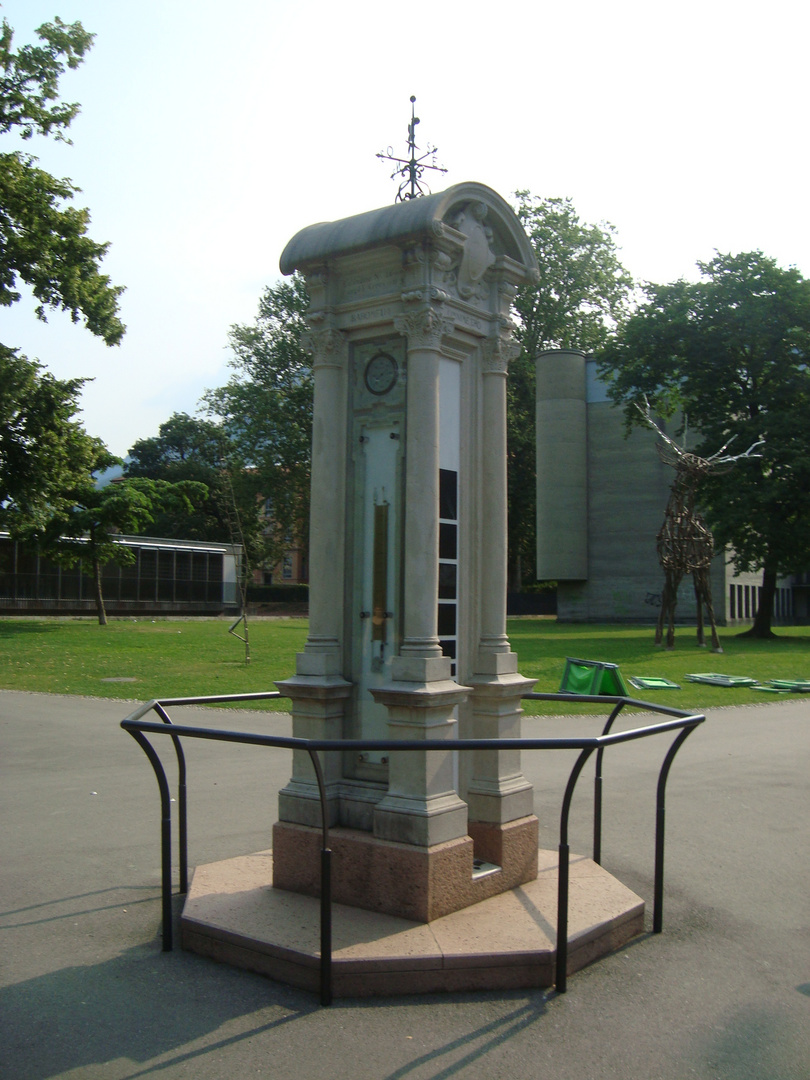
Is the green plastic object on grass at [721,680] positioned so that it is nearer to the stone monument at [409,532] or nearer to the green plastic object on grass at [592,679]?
the green plastic object on grass at [592,679]

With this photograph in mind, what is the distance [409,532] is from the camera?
5.17 m

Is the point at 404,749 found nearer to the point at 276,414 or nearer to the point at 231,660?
the point at 231,660

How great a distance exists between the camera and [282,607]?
206ft

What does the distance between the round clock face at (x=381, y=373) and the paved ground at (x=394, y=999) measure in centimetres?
330

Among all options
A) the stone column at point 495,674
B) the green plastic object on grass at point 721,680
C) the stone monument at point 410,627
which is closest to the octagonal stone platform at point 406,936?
the stone monument at point 410,627

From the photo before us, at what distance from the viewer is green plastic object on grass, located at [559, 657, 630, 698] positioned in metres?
15.6

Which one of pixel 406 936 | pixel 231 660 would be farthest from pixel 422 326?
pixel 231 660

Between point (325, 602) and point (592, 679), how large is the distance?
36.3 ft

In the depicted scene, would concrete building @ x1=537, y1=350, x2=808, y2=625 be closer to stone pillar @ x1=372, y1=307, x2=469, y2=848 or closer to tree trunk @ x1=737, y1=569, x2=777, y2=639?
tree trunk @ x1=737, y1=569, x2=777, y2=639

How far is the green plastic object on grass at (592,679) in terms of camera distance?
15602 mm

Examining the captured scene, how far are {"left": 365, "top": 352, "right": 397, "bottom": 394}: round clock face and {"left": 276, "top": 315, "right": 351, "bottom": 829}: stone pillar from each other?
16cm

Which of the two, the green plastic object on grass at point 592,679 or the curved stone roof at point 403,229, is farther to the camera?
the green plastic object on grass at point 592,679

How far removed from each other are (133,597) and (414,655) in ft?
143

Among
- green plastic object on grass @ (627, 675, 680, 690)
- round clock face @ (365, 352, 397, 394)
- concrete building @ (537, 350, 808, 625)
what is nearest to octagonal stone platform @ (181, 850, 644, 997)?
round clock face @ (365, 352, 397, 394)
